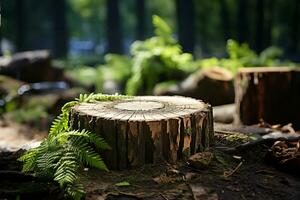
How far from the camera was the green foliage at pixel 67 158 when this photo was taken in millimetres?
2779

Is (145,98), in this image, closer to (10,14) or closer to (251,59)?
(251,59)

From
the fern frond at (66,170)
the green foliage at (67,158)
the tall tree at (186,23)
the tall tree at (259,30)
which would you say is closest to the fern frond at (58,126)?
the green foliage at (67,158)

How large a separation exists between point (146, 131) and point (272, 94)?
3.54 meters

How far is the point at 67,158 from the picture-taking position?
298 cm

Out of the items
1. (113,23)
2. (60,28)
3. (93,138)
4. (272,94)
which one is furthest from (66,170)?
(60,28)

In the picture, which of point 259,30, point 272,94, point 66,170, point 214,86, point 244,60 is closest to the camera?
point 66,170

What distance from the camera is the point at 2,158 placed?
3654mm

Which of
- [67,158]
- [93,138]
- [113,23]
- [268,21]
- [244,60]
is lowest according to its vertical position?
[67,158]

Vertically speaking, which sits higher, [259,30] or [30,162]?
[259,30]

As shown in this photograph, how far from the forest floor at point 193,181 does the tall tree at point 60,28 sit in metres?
20.3

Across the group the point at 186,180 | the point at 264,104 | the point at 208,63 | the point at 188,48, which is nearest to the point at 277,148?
the point at 186,180

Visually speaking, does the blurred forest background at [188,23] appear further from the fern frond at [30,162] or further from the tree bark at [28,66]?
the fern frond at [30,162]

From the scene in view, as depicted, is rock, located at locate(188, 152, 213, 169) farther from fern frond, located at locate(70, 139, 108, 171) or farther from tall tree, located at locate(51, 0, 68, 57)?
tall tree, located at locate(51, 0, 68, 57)

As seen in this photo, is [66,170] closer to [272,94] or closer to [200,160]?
[200,160]
